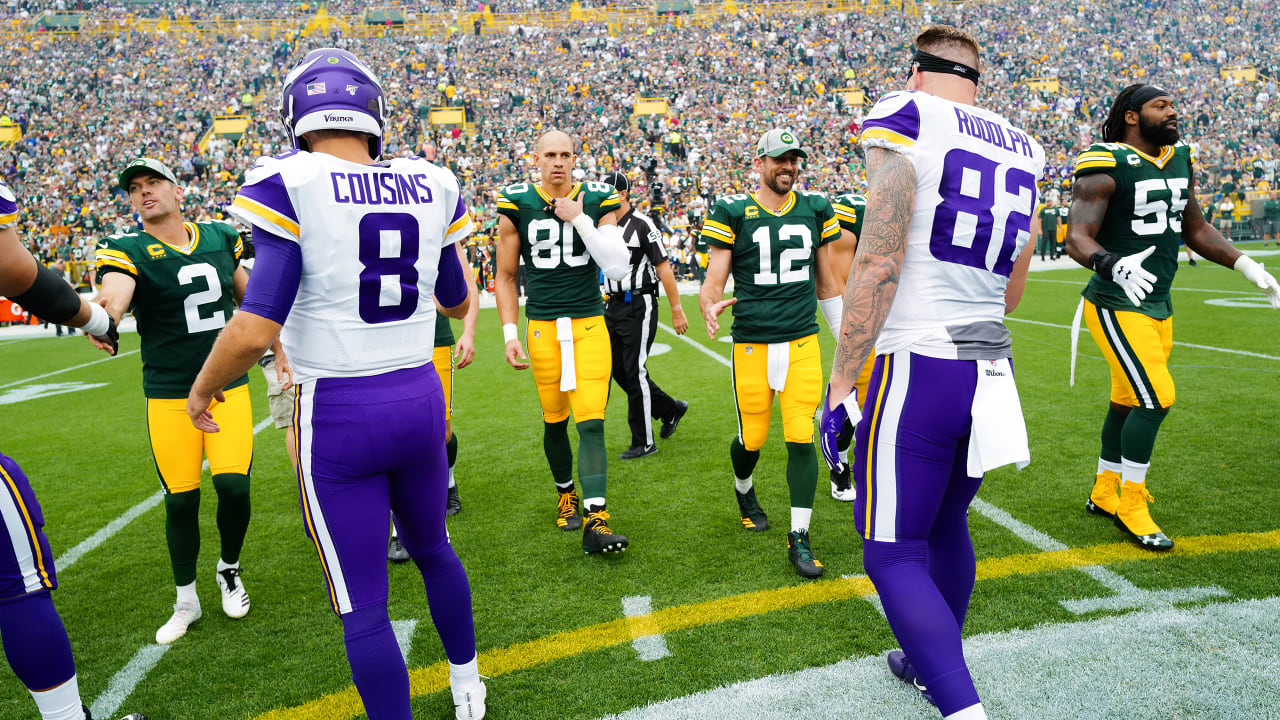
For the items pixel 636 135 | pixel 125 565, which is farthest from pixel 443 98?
pixel 125 565

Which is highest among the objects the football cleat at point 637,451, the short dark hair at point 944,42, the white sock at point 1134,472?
the short dark hair at point 944,42

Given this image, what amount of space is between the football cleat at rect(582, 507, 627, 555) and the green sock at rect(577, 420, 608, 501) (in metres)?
0.11

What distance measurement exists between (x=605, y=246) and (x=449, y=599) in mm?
1935

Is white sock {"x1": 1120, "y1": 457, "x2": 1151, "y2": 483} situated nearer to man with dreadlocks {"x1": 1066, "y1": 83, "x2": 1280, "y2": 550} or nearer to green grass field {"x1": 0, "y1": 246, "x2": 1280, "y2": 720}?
man with dreadlocks {"x1": 1066, "y1": 83, "x2": 1280, "y2": 550}

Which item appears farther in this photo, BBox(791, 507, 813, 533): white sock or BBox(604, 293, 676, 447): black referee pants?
BBox(604, 293, 676, 447): black referee pants

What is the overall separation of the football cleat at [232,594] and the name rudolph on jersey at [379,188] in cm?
223

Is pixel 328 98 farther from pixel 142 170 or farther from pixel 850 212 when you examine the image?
pixel 850 212

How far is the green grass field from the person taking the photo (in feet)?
8.93

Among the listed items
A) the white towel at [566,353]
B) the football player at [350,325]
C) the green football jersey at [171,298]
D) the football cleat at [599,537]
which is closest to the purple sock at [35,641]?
the football player at [350,325]

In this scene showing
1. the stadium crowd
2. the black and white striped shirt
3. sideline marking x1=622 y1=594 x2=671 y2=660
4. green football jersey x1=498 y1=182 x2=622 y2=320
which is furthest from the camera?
the stadium crowd

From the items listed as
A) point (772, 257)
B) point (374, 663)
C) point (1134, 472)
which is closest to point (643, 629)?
point (374, 663)

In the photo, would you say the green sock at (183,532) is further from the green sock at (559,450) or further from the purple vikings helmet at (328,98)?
the purple vikings helmet at (328,98)

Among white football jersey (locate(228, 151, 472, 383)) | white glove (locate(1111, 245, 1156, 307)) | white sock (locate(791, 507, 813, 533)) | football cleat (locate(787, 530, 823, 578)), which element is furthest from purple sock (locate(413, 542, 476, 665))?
white glove (locate(1111, 245, 1156, 307))

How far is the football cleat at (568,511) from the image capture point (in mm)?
4301
